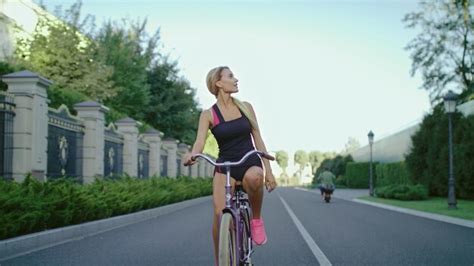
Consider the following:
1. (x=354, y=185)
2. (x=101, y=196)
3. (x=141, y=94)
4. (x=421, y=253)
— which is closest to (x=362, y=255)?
(x=421, y=253)

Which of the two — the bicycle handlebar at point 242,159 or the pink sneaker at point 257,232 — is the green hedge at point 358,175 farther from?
the bicycle handlebar at point 242,159

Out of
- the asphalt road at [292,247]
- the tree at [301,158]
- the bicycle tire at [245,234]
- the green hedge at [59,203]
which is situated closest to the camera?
the bicycle tire at [245,234]

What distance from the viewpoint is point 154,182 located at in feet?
72.2

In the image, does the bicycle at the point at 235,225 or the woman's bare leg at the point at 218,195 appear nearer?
the bicycle at the point at 235,225

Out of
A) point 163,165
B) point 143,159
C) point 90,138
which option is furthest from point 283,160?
point 90,138

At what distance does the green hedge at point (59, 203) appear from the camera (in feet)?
29.8

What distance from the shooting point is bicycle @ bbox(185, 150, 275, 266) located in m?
4.54

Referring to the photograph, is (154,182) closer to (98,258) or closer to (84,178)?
(84,178)

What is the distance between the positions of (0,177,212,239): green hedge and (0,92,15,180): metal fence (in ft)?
5.78

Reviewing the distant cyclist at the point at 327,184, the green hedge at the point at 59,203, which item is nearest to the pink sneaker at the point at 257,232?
the green hedge at the point at 59,203

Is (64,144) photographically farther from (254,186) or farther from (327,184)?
(327,184)

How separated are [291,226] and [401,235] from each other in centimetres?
276

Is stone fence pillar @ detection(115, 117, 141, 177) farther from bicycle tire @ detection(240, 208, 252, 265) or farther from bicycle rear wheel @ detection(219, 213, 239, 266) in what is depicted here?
bicycle rear wheel @ detection(219, 213, 239, 266)

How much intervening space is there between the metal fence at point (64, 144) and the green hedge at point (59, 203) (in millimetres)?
1949
